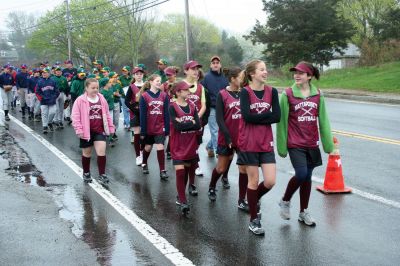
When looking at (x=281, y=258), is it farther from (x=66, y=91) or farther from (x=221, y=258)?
(x=66, y=91)

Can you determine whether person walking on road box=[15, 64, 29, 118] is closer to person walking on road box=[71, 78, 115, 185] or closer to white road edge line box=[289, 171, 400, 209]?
person walking on road box=[71, 78, 115, 185]

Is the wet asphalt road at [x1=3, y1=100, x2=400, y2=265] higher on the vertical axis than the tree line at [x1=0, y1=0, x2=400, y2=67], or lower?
lower

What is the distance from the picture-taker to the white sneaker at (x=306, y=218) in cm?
614

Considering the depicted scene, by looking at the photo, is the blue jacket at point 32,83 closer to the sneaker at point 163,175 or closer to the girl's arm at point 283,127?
the sneaker at point 163,175

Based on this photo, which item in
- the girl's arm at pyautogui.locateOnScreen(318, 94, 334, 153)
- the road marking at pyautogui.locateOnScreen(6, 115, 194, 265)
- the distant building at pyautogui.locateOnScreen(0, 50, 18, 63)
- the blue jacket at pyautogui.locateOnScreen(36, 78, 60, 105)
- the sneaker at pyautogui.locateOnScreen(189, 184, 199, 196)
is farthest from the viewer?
the distant building at pyautogui.locateOnScreen(0, 50, 18, 63)

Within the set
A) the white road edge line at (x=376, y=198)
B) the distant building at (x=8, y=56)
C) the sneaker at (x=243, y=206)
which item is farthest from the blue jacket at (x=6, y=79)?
the distant building at (x=8, y=56)

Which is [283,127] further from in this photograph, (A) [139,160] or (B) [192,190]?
(A) [139,160]

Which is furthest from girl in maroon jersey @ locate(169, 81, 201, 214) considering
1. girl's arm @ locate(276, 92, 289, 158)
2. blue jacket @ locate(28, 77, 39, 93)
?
blue jacket @ locate(28, 77, 39, 93)

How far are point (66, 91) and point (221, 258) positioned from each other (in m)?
12.4

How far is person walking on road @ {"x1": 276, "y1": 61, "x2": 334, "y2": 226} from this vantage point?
19.7 ft

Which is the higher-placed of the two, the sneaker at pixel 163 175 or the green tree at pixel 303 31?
the green tree at pixel 303 31

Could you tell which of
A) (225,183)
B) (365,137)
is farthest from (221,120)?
(365,137)

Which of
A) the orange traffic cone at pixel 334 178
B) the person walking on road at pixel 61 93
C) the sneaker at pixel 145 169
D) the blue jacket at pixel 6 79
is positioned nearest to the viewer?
the orange traffic cone at pixel 334 178

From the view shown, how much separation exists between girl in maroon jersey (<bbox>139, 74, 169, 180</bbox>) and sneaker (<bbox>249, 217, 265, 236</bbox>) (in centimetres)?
320
